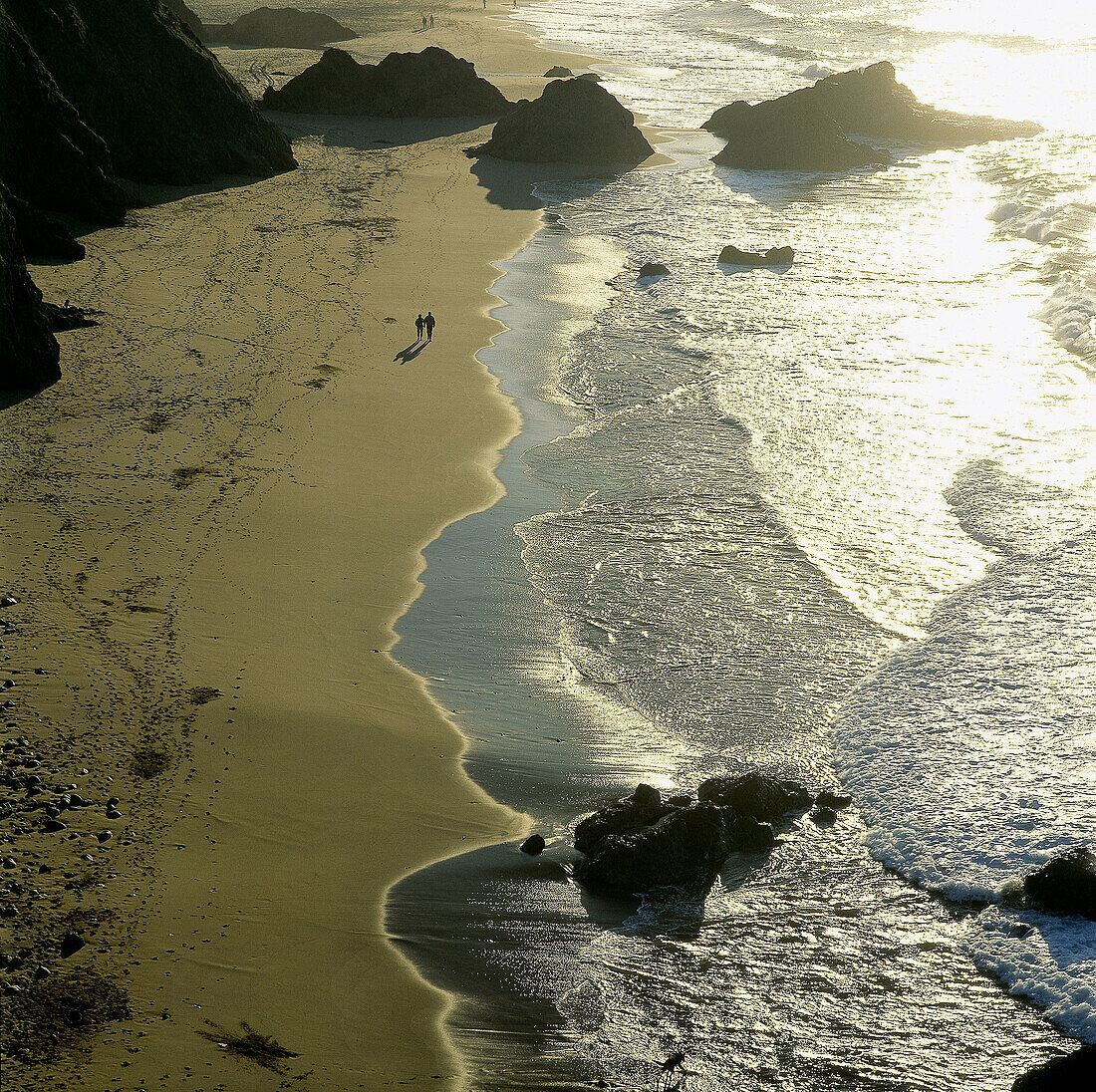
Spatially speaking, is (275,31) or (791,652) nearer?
(791,652)

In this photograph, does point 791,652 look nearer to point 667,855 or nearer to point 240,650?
point 667,855

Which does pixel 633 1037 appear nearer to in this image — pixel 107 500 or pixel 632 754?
pixel 632 754

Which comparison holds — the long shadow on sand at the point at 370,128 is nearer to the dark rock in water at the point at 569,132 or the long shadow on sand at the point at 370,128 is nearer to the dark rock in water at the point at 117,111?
the dark rock in water at the point at 569,132

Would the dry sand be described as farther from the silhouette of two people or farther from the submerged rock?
the silhouette of two people

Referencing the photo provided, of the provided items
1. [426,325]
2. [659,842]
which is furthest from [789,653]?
[426,325]

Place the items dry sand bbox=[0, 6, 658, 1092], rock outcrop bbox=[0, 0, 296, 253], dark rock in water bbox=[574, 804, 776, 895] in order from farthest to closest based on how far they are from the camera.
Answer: rock outcrop bbox=[0, 0, 296, 253] → dark rock in water bbox=[574, 804, 776, 895] → dry sand bbox=[0, 6, 658, 1092]

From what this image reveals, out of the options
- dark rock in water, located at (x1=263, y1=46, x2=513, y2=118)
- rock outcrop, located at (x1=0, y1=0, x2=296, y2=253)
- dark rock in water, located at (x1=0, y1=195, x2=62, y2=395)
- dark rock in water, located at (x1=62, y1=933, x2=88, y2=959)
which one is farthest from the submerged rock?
dark rock in water, located at (x1=263, y1=46, x2=513, y2=118)
